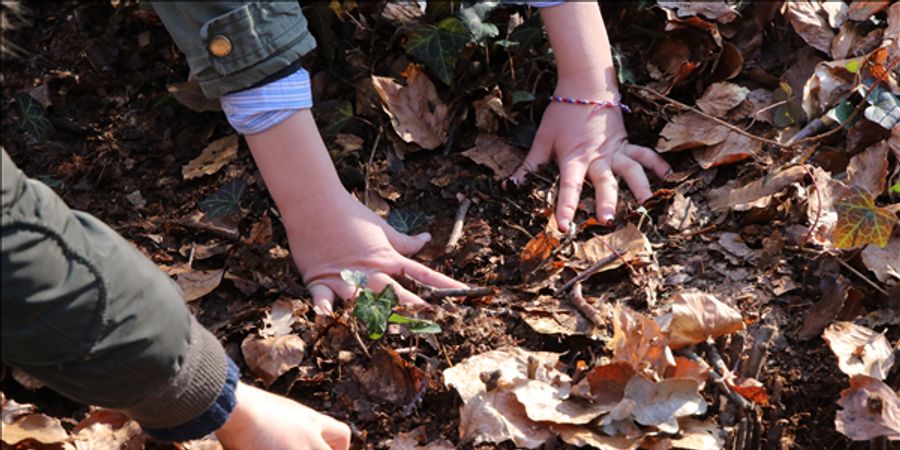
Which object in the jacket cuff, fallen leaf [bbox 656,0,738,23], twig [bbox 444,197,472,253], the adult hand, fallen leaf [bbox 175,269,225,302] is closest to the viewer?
the jacket cuff

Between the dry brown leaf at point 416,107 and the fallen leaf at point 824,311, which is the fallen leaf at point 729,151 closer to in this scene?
the fallen leaf at point 824,311

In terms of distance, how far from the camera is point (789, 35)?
8.43ft

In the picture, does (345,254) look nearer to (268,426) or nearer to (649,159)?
(268,426)

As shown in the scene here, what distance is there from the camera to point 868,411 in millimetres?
1689

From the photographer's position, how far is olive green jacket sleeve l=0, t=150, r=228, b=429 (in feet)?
3.88

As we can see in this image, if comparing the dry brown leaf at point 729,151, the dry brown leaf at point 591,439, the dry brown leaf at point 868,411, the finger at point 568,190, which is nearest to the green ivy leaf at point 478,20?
the finger at point 568,190

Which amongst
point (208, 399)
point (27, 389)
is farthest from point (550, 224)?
point (27, 389)

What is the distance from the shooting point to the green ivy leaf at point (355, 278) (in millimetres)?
1930

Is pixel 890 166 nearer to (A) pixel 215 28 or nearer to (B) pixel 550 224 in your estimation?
(B) pixel 550 224

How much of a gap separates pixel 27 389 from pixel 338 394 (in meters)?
0.62

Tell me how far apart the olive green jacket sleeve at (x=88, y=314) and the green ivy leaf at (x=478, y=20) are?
1247mm

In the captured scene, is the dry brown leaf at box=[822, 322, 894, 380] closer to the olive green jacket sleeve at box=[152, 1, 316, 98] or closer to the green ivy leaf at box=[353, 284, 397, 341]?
the green ivy leaf at box=[353, 284, 397, 341]

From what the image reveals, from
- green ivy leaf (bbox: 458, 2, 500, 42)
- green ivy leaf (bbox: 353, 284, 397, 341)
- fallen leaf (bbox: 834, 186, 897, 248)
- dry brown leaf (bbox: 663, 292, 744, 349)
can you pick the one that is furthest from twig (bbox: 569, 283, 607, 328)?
green ivy leaf (bbox: 458, 2, 500, 42)

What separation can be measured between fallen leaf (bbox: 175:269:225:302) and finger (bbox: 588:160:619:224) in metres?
0.89
